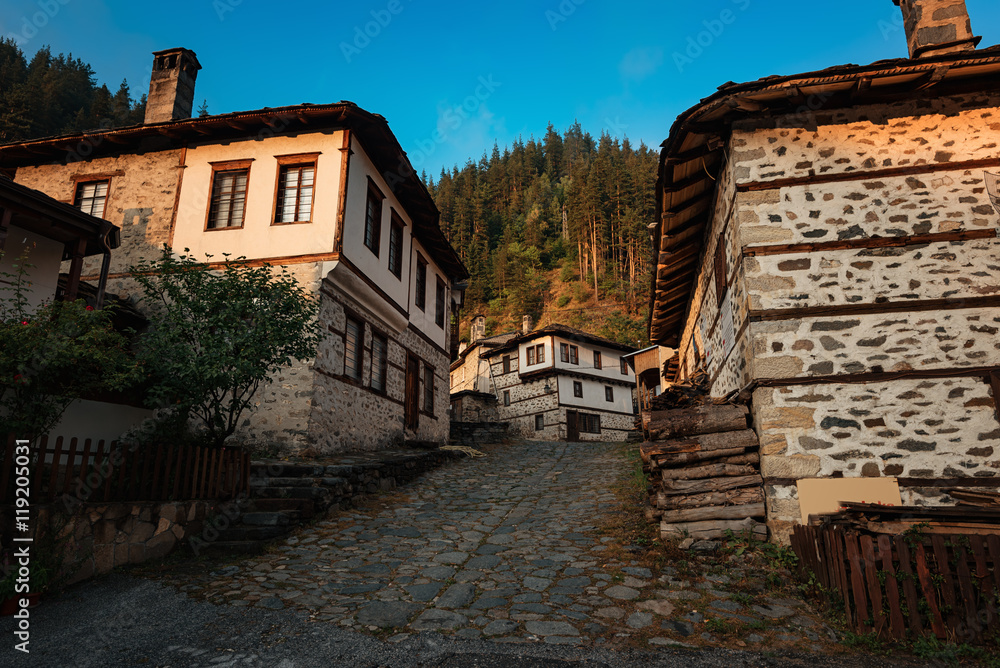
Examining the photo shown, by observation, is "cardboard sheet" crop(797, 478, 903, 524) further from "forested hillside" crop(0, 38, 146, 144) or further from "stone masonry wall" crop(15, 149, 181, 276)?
"forested hillside" crop(0, 38, 146, 144)

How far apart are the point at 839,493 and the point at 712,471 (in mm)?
1314

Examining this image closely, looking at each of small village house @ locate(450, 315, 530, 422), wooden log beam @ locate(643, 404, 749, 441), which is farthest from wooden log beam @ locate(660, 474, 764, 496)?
small village house @ locate(450, 315, 530, 422)

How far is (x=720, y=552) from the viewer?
20.2ft

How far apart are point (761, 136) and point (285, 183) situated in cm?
952

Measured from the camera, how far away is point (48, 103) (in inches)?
1246

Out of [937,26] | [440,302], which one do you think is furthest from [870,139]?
[440,302]

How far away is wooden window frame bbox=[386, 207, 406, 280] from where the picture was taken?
1433cm

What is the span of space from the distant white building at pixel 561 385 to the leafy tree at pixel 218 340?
65.3ft

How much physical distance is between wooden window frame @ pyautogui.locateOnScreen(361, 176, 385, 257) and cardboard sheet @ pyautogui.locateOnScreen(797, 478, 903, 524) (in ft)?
32.9

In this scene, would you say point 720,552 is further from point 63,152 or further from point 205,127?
point 63,152

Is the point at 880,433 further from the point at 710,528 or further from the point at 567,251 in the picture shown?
the point at 567,251

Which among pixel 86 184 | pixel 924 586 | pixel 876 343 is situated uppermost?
pixel 86 184

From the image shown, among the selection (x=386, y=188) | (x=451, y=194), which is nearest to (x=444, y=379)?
(x=386, y=188)

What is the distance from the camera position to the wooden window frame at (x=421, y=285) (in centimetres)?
1662
